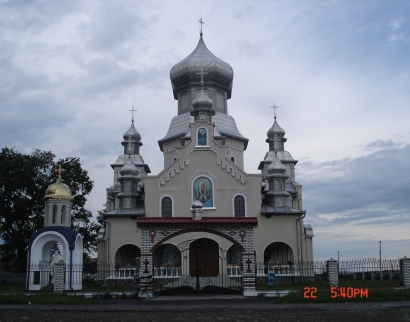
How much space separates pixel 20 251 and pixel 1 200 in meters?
3.42

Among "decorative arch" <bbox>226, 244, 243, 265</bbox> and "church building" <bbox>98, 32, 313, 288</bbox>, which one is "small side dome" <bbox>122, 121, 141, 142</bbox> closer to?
"church building" <bbox>98, 32, 313, 288</bbox>

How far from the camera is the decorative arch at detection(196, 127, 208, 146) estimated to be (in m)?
29.8

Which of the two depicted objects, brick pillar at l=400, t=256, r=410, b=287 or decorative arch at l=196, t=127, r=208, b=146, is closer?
brick pillar at l=400, t=256, r=410, b=287

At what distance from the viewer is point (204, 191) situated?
29.0m

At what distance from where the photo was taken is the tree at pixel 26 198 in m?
32.8

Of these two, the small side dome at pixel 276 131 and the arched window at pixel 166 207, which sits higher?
the small side dome at pixel 276 131

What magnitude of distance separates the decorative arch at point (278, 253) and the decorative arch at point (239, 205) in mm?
2536

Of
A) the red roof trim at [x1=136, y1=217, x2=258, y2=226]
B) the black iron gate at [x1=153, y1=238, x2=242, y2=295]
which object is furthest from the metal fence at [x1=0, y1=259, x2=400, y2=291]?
the red roof trim at [x1=136, y1=217, x2=258, y2=226]

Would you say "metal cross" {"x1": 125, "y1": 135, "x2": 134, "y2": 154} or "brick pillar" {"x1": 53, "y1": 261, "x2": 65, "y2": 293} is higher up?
"metal cross" {"x1": 125, "y1": 135, "x2": 134, "y2": 154}

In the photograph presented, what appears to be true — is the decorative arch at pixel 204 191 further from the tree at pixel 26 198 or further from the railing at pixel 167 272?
the tree at pixel 26 198

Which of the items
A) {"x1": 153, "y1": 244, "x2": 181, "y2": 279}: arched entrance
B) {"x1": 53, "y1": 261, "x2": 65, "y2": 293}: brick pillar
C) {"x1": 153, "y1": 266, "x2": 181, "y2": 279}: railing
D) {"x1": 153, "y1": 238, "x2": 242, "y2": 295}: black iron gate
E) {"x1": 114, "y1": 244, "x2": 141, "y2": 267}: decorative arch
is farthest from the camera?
{"x1": 114, "y1": 244, "x2": 141, "y2": 267}: decorative arch

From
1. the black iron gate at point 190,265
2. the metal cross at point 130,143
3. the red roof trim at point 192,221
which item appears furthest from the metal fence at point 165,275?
the metal cross at point 130,143

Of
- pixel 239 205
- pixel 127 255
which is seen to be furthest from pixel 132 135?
pixel 239 205

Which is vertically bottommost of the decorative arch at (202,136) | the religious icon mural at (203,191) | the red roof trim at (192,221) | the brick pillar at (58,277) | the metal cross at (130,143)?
the brick pillar at (58,277)
